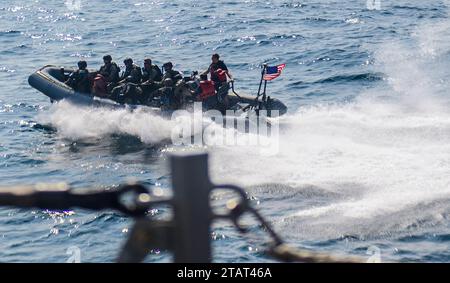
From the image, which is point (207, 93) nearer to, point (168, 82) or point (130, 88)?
point (168, 82)

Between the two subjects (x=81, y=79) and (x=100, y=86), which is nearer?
(x=100, y=86)

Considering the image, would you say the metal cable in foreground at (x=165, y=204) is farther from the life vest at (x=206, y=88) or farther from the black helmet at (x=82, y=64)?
the black helmet at (x=82, y=64)

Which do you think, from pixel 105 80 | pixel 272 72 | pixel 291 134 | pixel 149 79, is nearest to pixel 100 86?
pixel 105 80

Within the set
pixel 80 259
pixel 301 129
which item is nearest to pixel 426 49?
pixel 301 129

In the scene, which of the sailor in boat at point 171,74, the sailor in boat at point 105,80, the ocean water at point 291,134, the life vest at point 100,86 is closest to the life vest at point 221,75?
the sailor in boat at point 171,74

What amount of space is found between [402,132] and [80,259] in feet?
29.5

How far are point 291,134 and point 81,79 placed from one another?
6.00 meters

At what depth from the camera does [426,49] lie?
29.1m

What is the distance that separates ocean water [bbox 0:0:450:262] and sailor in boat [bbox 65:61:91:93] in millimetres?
729

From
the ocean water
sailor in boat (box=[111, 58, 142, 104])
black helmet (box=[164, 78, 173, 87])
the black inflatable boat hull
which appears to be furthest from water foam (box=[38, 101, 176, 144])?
black helmet (box=[164, 78, 173, 87])

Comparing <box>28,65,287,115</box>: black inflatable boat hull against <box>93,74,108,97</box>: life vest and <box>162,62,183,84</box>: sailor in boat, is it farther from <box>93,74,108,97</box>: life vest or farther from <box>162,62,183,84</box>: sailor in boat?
<box>162,62,183,84</box>: sailor in boat

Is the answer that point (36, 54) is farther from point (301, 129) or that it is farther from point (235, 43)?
point (301, 129)

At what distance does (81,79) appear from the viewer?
2138 centimetres

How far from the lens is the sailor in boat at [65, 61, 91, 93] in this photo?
21250mm
